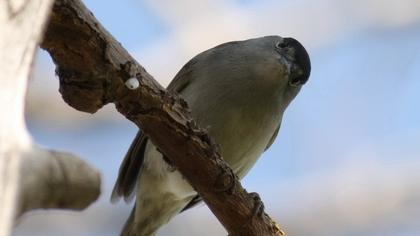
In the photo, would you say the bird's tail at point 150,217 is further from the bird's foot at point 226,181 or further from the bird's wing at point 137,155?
the bird's foot at point 226,181

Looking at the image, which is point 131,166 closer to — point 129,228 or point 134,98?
point 129,228

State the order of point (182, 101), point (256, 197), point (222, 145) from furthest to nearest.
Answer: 1. point (222, 145)
2. point (256, 197)
3. point (182, 101)

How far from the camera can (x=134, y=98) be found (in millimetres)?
2273

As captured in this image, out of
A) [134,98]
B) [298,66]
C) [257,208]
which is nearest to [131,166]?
[298,66]

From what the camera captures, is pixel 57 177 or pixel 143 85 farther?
pixel 143 85

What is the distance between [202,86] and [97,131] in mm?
1464

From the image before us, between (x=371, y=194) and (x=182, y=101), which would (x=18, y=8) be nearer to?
(x=182, y=101)

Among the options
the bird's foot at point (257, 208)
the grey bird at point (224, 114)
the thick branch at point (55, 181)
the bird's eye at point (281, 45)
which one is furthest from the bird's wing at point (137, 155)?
the thick branch at point (55, 181)

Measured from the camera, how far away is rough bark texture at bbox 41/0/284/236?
2.11 meters

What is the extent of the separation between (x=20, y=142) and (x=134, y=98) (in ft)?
3.85

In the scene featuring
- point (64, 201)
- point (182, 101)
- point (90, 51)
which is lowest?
point (64, 201)

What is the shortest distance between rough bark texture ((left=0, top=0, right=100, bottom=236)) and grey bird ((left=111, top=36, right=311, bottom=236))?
80.6 inches

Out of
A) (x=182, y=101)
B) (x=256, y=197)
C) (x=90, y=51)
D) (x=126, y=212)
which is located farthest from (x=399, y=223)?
(x=90, y=51)

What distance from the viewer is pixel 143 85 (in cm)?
226
